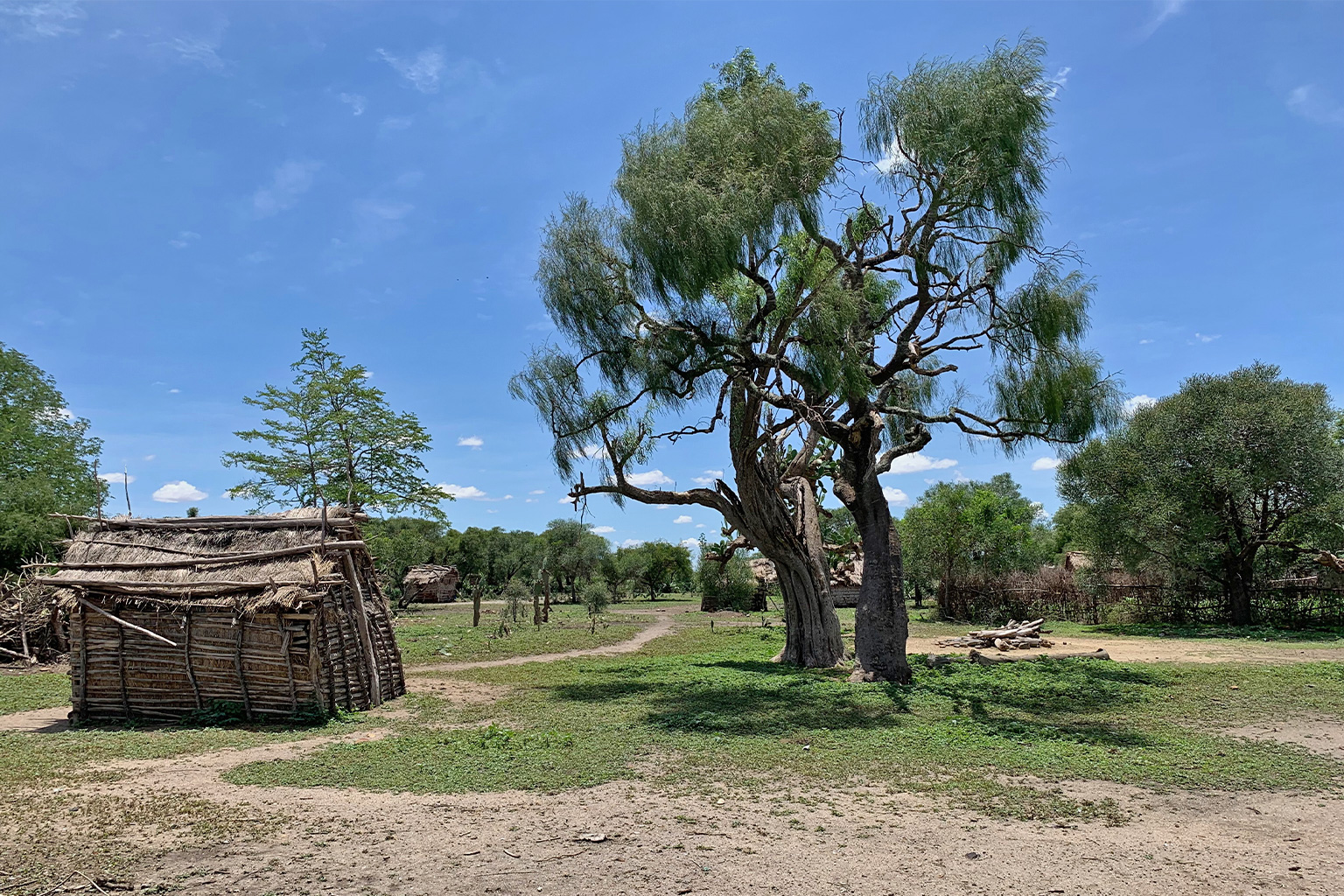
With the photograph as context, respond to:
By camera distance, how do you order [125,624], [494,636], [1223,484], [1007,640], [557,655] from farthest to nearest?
[494,636], [1223,484], [1007,640], [557,655], [125,624]

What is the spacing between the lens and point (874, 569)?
1234 centimetres

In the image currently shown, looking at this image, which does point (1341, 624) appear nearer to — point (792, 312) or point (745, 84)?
point (792, 312)

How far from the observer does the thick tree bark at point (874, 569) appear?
40.1 feet

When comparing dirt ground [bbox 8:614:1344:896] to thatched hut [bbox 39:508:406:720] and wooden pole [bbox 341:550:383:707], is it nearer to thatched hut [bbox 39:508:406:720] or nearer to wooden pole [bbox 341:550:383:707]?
thatched hut [bbox 39:508:406:720]

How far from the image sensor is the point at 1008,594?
2616cm

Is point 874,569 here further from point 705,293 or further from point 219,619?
point 219,619

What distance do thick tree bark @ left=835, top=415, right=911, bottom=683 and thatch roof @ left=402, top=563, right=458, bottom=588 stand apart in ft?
97.5

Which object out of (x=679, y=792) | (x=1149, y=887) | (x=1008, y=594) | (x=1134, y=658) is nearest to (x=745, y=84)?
(x=679, y=792)

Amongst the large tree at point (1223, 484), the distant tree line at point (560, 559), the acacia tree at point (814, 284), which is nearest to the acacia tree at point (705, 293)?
the acacia tree at point (814, 284)

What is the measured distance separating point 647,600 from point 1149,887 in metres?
44.2

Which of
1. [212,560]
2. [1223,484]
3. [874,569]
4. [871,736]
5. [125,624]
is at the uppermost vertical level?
[1223,484]

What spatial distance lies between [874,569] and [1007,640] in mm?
8019

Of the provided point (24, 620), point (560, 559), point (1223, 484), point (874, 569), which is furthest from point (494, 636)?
point (560, 559)

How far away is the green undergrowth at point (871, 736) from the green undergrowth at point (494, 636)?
4659 mm
